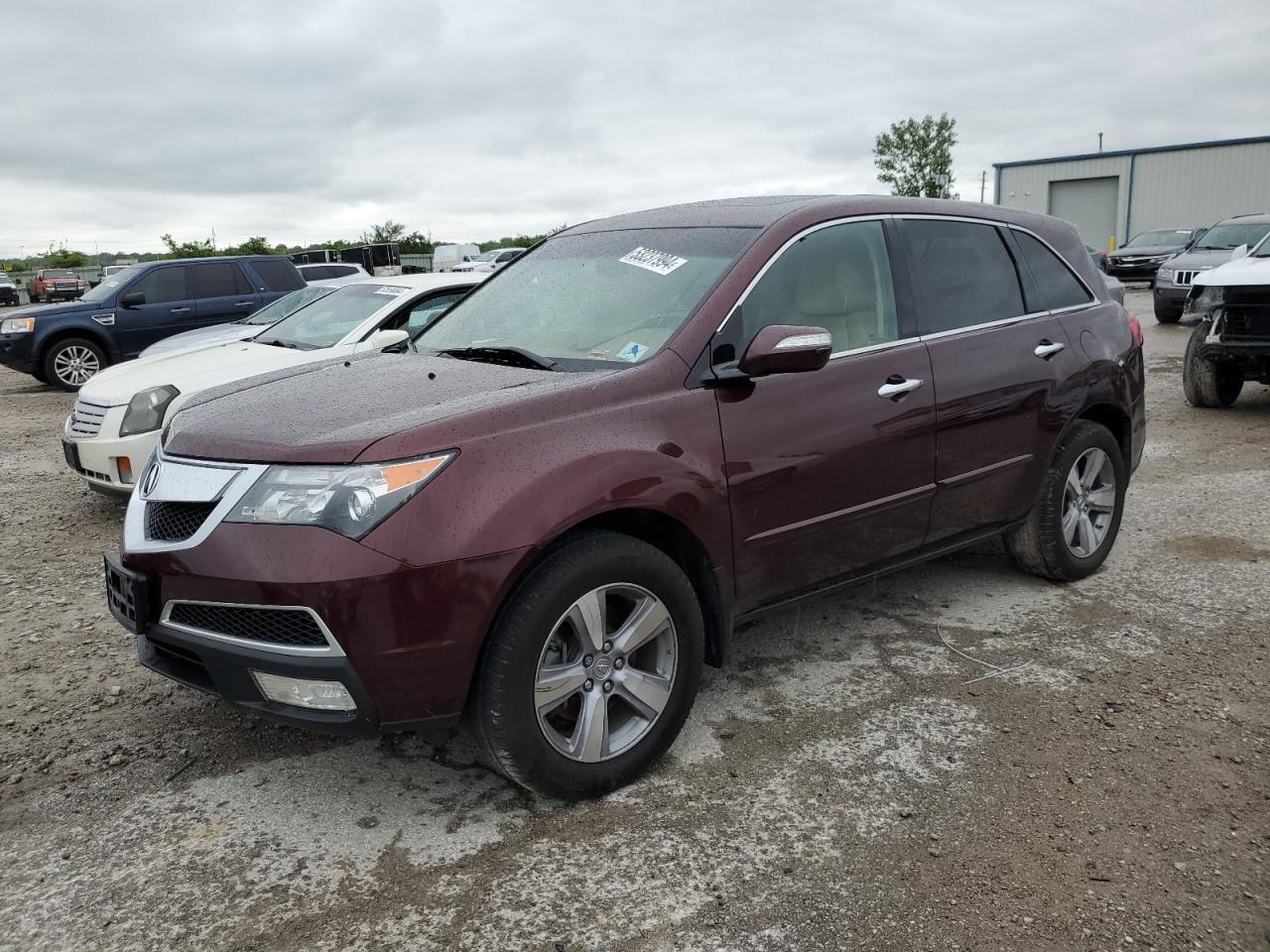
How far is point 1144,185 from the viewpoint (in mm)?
42562

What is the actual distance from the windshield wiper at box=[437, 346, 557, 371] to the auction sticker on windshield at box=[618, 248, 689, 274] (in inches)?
21.1

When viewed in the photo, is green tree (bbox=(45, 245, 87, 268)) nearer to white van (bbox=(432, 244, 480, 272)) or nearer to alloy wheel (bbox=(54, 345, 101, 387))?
white van (bbox=(432, 244, 480, 272))

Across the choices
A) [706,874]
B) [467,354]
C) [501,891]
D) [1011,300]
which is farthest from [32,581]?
[1011,300]

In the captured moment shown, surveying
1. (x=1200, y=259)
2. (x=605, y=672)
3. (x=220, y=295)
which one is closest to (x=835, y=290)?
(x=605, y=672)

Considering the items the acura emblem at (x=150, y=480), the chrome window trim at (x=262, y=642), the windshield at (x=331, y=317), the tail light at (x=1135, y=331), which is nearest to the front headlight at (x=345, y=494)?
the chrome window trim at (x=262, y=642)

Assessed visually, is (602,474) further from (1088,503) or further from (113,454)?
(113,454)

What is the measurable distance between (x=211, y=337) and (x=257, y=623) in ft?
24.3

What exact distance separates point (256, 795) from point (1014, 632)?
294cm

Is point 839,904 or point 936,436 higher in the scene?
point 936,436

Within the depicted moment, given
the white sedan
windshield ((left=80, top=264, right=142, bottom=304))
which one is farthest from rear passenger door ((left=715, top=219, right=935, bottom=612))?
windshield ((left=80, top=264, right=142, bottom=304))

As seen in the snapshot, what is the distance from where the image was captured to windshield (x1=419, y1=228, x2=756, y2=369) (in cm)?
337

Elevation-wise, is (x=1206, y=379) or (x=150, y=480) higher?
(x=150, y=480)

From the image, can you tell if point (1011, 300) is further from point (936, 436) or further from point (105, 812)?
point (105, 812)

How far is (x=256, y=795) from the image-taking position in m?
3.13
